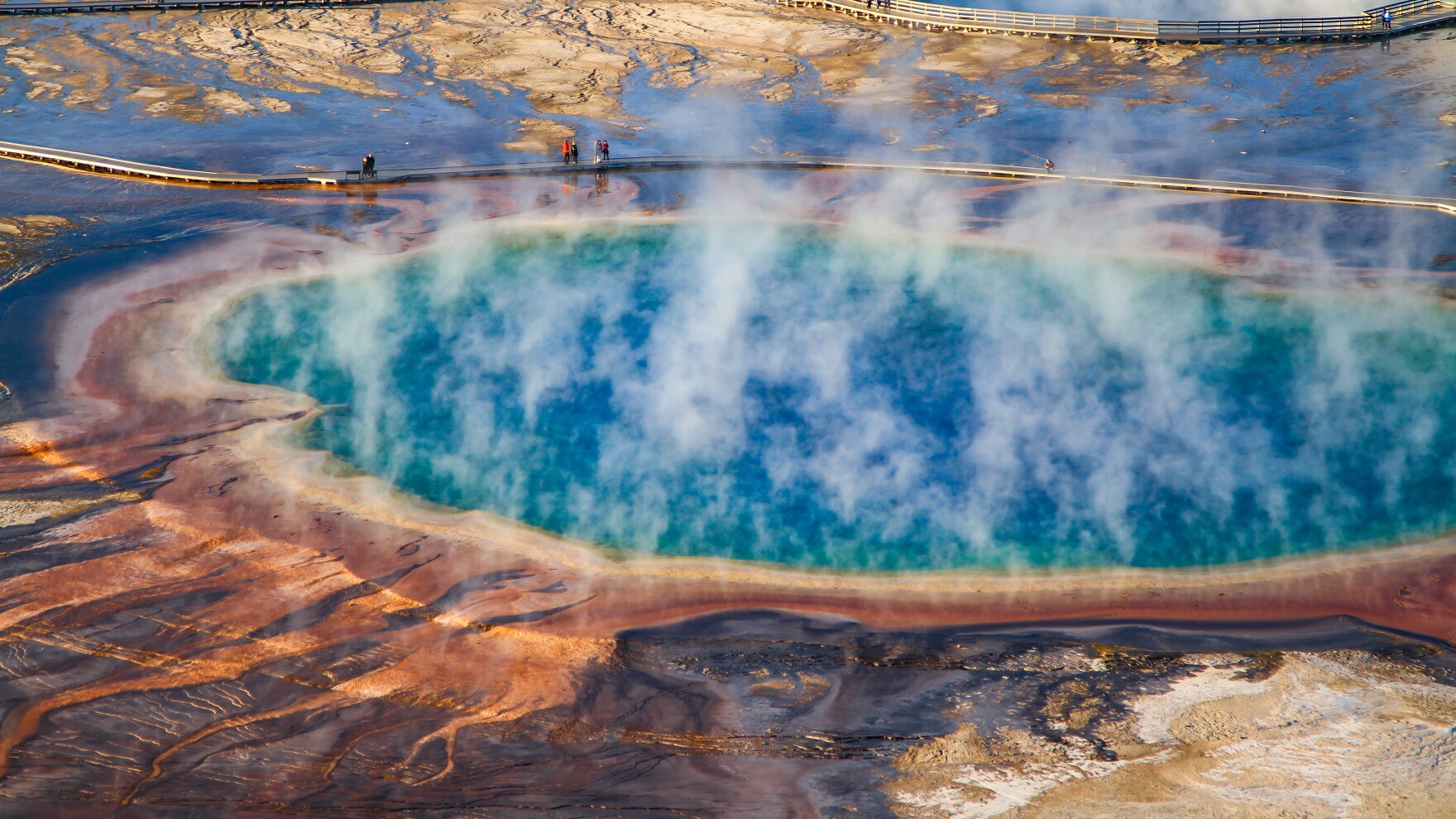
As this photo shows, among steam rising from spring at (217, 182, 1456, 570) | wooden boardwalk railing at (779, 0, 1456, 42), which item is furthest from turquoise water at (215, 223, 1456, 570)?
wooden boardwalk railing at (779, 0, 1456, 42)

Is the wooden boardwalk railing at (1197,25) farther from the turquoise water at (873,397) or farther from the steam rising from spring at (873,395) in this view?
the turquoise water at (873,397)

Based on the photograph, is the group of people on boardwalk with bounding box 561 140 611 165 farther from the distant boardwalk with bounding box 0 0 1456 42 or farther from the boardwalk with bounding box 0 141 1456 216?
the distant boardwalk with bounding box 0 0 1456 42

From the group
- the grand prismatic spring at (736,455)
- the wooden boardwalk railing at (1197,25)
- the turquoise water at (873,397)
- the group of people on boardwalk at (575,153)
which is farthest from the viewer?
the wooden boardwalk railing at (1197,25)

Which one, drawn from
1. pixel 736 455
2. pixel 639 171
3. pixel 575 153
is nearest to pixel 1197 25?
pixel 639 171

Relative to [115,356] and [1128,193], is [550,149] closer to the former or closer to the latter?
[115,356]

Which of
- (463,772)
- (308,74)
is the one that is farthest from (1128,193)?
(308,74)

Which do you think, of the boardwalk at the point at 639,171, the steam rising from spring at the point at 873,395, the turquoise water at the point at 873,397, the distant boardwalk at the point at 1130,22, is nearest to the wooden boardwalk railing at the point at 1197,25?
the distant boardwalk at the point at 1130,22
